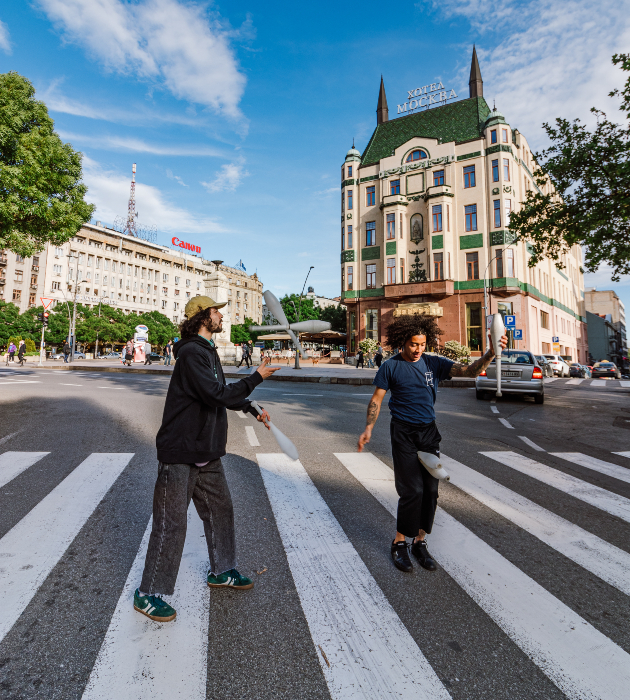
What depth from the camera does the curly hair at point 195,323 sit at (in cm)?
283

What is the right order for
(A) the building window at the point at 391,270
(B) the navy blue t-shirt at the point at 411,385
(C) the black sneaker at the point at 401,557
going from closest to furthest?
(C) the black sneaker at the point at 401,557, (B) the navy blue t-shirt at the point at 411,385, (A) the building window at the point at 391,270

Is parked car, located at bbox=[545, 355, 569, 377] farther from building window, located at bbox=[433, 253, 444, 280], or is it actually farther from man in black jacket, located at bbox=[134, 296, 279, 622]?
man in black jacket, located at bbox=[134, 296, 279, 622]

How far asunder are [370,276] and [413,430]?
3780cm

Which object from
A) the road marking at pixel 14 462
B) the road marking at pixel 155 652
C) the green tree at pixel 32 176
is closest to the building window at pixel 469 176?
the green tree at pixel 32 176

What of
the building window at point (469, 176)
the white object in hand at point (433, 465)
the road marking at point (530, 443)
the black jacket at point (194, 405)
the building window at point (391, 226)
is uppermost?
the building window at point (469, 176)

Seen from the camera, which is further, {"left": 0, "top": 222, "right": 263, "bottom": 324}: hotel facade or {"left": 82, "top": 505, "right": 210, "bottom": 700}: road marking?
{"left": 0, "top": 222, "right": 263, "bottom": 324}: hotel facade

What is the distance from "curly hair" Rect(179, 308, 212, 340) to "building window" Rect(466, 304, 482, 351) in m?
35.0

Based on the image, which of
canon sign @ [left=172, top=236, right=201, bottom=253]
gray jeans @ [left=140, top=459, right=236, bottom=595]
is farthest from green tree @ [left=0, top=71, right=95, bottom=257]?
canon sign @ [left=172, top=236, right=201, bottom=253]

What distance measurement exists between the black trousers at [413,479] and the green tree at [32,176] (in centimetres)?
1368

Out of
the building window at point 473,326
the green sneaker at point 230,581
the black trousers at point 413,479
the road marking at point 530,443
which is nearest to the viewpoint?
the green sneaker at point 230,581

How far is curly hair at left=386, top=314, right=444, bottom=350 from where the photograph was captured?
3.56 metres

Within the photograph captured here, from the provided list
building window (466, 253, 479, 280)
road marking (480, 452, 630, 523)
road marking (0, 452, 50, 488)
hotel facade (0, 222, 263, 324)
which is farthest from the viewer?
hotel facade (0, 222, 263, 324)

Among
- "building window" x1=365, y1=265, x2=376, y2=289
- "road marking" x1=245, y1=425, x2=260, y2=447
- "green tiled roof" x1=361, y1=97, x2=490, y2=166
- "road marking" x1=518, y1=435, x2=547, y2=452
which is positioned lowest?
"road marking" x1=518, y1=435, x2=547, y2=452

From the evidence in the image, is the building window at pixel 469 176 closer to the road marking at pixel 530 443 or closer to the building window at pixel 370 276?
the building window at pixel 370 276
